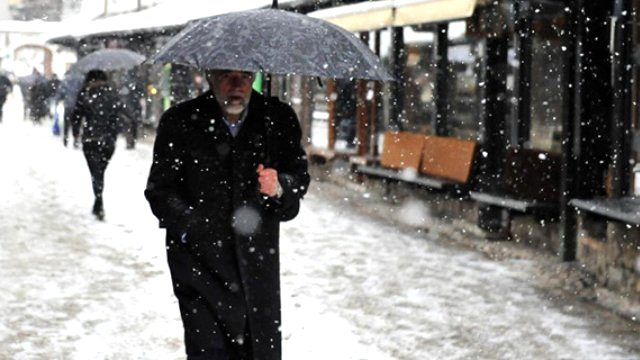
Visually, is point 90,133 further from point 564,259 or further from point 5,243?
point 564,259

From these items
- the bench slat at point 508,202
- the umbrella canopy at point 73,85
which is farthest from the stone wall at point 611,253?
the umbrella canopy at point 73,85

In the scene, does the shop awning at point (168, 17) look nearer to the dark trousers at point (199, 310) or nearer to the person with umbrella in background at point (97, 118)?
the person with umbrella in background at point (97, 118)

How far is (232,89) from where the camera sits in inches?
169

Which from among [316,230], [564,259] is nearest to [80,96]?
[316,230]

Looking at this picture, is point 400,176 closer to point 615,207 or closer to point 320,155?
point 320,155

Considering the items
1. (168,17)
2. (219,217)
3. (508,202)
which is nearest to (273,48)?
(219,217)

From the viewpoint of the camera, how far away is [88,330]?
719 centimetres

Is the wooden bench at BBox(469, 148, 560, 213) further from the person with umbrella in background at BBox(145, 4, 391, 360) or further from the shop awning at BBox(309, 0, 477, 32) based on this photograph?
the person with umbrella in background at BBox(145, 4, 391, 360)

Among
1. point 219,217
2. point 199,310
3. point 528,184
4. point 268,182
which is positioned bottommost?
point 528,184

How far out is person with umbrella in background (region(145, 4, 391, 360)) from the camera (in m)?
4.29

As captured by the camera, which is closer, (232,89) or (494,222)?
(232,89)

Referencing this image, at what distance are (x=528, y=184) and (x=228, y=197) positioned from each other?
7533mm

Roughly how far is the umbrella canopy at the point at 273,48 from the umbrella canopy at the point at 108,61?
26.8 ft

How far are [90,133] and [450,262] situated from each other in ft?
13.6
